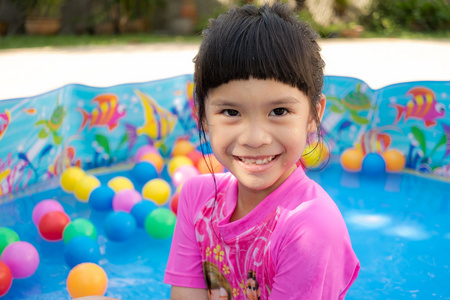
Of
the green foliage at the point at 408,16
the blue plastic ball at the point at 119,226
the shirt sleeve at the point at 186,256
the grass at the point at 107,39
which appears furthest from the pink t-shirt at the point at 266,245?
the green foliage at the point at 408,16

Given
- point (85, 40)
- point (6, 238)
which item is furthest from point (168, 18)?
point (6, 238)

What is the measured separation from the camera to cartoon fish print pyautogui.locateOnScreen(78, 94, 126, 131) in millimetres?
3678

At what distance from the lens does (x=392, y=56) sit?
6672mm

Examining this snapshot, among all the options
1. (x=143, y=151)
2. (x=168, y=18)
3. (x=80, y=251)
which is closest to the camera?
(x=80, y=251)

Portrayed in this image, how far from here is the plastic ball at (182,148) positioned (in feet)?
12.7

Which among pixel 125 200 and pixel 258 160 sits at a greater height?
pixel 258 160

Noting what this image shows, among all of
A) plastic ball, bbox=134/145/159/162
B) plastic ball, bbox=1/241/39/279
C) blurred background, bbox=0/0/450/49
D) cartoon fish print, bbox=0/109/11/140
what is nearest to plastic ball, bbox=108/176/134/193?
plastic ball, bbox=134/145/159/162

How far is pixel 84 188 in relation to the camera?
3.20 metres

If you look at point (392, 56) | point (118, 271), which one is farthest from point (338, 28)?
point (118, 271)

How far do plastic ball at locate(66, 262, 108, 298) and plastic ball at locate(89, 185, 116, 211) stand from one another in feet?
2.97

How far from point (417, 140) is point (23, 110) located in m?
2.66

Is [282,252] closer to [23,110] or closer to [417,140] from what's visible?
[23,110]

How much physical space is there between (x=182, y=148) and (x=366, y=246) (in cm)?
167

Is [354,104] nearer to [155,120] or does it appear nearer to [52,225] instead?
[155,120]
